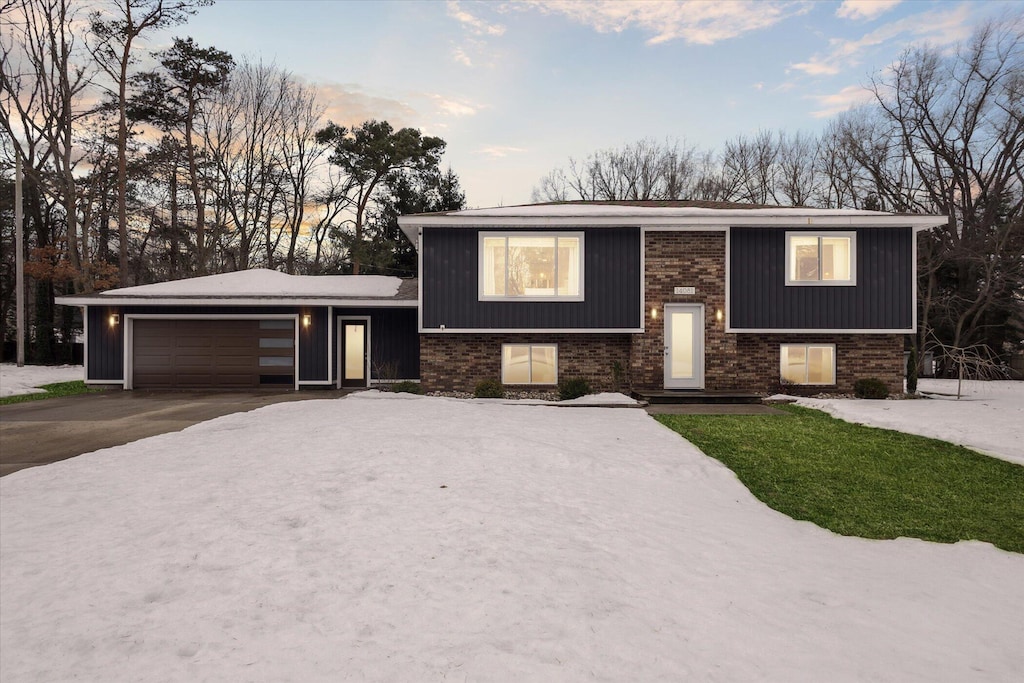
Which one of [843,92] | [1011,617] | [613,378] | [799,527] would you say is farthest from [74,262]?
[843,92]

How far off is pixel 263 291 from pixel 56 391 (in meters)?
6.19

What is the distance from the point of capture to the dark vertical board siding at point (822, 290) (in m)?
12.8

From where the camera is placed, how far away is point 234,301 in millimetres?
14648

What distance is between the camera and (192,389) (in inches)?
595

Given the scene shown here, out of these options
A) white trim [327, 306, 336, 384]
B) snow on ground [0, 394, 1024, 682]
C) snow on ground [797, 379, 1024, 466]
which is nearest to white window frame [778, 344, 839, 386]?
snow on ground [797, 379, 1024, 466]

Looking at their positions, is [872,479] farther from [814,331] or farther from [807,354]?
[807,354]

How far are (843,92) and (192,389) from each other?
29745 millimetres

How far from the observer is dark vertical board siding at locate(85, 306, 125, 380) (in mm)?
15328

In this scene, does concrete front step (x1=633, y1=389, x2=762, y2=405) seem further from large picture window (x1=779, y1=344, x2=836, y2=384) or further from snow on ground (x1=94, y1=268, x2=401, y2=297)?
snow on ground (x1=94, y1=268, x2=401, y2=297)

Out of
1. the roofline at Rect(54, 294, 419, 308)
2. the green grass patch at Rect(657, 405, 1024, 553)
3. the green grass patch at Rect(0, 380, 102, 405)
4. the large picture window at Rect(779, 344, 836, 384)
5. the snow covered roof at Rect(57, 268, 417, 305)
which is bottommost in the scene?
the green grass patch at Rect(657, 405, 1024, 553)

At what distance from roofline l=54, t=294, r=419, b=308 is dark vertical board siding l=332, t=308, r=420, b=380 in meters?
0.73

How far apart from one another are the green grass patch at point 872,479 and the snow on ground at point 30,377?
17.4m

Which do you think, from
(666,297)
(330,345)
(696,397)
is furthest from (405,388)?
(696,397)

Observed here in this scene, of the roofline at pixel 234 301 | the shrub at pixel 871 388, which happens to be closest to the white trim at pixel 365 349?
the roofline at pixel 234 301
